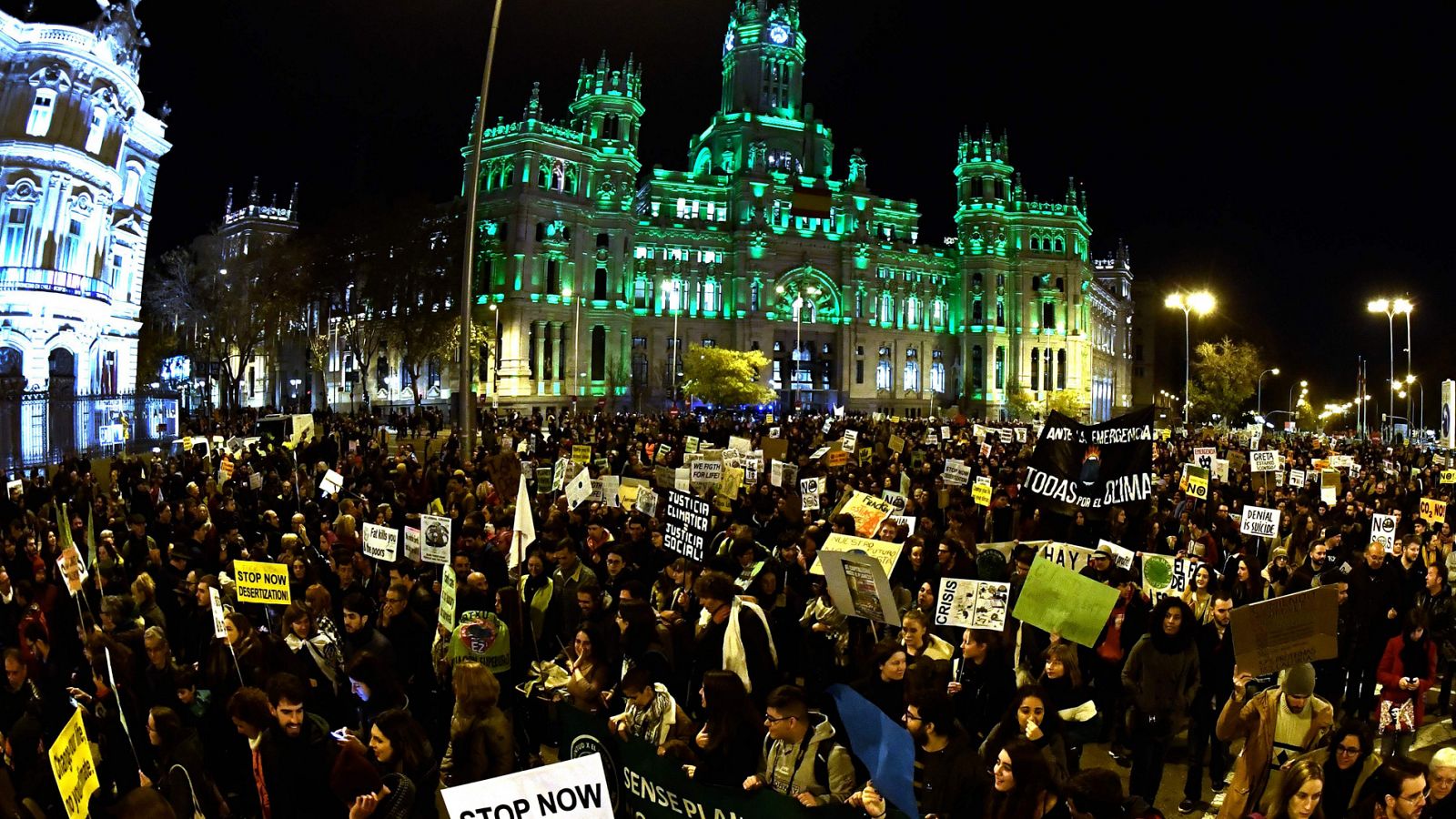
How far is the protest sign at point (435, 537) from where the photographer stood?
974cm

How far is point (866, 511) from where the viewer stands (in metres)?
11.4

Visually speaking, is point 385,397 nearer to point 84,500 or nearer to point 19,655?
point 84,500

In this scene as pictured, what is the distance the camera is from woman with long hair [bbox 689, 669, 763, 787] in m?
4.99

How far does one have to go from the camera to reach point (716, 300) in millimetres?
78688

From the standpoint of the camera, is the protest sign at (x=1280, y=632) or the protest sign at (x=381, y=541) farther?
the protest sign at (x=381, y=541)

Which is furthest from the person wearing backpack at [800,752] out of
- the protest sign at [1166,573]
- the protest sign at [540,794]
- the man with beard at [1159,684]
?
the protest sign at [1166,573]

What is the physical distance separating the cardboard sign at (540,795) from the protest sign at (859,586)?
3.47m

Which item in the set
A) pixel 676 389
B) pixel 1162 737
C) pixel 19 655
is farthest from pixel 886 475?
pixel 676 389

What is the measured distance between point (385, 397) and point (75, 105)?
34.4m

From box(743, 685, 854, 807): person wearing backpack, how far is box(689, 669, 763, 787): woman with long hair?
176 mm

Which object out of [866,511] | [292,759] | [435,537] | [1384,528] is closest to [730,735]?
[292,759]

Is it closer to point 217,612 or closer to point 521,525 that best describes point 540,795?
point 217,612

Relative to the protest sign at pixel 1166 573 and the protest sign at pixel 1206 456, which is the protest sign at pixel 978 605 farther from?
the protest sign at pixel 1206 456

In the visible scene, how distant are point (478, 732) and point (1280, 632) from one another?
4.59 metres
